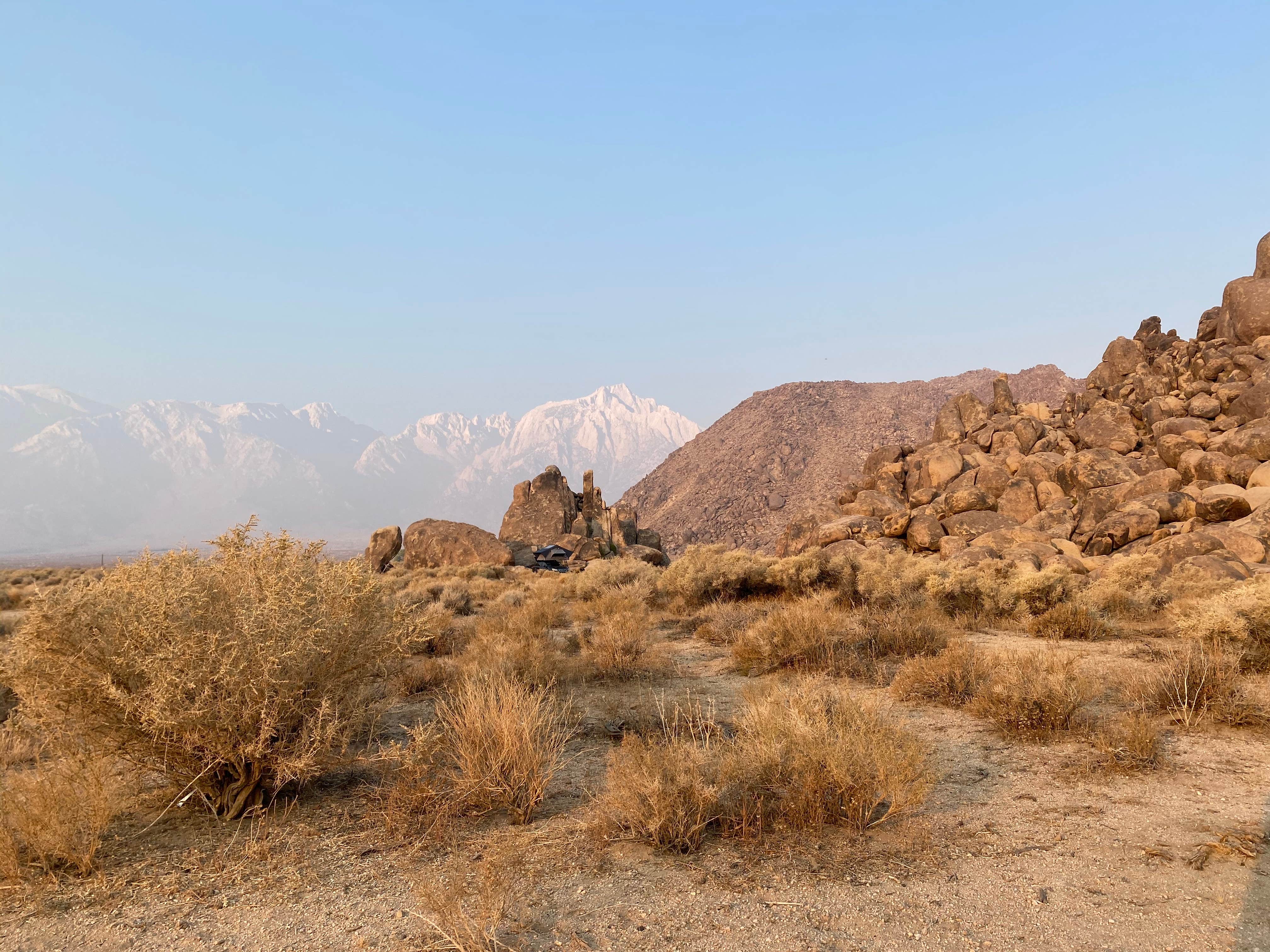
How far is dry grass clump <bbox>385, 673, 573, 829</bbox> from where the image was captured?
5074 millimetres

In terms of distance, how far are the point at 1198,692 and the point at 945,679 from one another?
2.28m

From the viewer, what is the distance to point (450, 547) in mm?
30234

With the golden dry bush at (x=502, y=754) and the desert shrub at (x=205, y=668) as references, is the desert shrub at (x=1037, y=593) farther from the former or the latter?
the desert shrub at (x=205, y=668)

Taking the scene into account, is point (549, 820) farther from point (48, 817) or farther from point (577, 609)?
point (577, 609)

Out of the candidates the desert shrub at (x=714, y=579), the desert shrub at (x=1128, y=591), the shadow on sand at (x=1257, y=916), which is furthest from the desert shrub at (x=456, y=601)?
the shadow on sand at (x=1257, y=916)

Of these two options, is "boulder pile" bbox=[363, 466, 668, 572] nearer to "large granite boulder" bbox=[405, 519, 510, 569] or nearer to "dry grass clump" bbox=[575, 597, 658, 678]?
"large granite boulder" bbox=[405, 519, 510, 569]

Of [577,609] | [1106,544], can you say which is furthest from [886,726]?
[1106,544]

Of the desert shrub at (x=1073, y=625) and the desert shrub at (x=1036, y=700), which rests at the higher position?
the desert shrub at (x=1036, y=700)

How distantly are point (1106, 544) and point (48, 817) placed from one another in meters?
22.9

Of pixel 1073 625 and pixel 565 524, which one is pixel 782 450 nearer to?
pixel 565 524

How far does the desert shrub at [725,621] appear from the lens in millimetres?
12336

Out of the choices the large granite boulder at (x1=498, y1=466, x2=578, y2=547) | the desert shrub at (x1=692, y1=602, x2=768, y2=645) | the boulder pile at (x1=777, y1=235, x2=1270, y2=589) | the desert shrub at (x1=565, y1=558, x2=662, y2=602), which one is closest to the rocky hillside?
the large granite boulder at (x1=498, y1=466, x2=578, y2=547)

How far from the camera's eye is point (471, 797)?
516 centimetres

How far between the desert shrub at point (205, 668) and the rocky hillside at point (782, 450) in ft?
164
